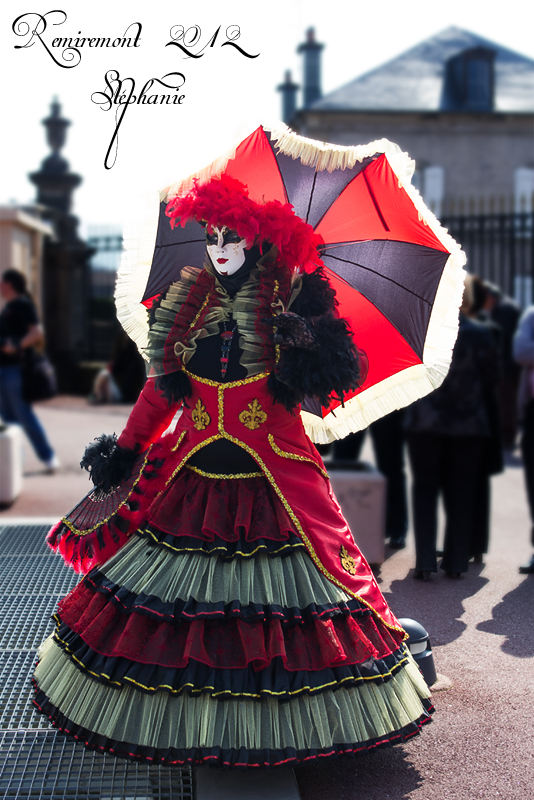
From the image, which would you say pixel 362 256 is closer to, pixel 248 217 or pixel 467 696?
pixel 248 217

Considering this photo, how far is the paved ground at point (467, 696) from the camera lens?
7.75ft

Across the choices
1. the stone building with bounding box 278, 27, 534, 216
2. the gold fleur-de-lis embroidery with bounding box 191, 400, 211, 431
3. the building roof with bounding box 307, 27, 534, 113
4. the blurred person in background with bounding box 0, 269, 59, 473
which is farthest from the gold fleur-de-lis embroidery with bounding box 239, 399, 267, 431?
the building roof with bounding box 307, 27, 534, 113

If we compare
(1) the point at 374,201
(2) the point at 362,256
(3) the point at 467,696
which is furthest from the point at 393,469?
(1) the point at 374,201

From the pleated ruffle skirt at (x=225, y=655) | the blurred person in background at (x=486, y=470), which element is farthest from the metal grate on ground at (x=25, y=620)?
the blurred person in background at (x=486, y=470)

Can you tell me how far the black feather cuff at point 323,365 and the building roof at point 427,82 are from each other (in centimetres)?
2002

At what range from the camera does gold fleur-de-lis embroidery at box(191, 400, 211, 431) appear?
2.60m

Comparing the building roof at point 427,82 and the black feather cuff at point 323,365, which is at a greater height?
the building roof at point 427,82

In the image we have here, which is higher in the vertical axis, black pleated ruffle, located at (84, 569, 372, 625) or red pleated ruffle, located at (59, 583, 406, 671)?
black pleated ruffle, located at (84, 569, 372, 625)

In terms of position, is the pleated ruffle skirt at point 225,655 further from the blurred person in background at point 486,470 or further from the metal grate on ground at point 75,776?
the blurred person in background at point 486,470

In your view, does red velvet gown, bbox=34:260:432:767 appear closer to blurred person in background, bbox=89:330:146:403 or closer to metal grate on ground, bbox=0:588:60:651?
metal grate on ground, bbox=0:588:60:651

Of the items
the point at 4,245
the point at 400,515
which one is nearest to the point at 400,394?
the point at 400,515

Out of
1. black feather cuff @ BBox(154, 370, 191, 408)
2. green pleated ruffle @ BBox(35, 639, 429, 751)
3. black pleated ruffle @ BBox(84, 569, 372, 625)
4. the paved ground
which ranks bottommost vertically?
the paved ground

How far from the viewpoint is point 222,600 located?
228 cm

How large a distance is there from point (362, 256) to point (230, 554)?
4.01ft
